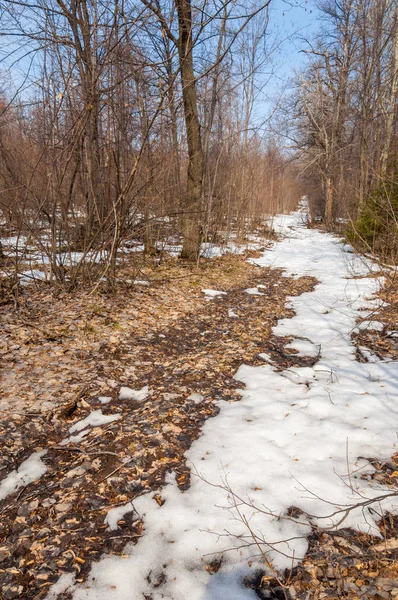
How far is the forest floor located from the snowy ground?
0.03ft

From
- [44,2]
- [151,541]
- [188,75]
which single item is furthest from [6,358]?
[188,75]

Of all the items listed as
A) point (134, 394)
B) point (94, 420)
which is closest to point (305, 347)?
point (134, 394)

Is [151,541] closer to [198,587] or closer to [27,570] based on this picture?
[198,587]

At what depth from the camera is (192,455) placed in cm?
258

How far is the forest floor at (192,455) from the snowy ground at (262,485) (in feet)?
0.03

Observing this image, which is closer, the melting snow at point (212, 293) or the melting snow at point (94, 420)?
the melting snow at point (94, 420)

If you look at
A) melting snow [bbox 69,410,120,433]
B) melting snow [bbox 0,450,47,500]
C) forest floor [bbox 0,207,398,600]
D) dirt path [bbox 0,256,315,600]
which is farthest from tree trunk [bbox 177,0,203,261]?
melting snow [bbox 0,450,47,500]

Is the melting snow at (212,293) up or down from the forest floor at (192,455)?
up

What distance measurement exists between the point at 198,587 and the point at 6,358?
2.99 meters

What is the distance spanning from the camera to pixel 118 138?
5590mm

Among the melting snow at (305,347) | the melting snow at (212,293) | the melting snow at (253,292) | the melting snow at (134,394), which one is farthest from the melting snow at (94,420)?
the melting snow at (253,292)

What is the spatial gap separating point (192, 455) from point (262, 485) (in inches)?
22.3

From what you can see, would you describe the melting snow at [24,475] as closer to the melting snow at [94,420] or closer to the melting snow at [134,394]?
the melting snow at [94,420]

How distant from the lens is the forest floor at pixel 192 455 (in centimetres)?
174
